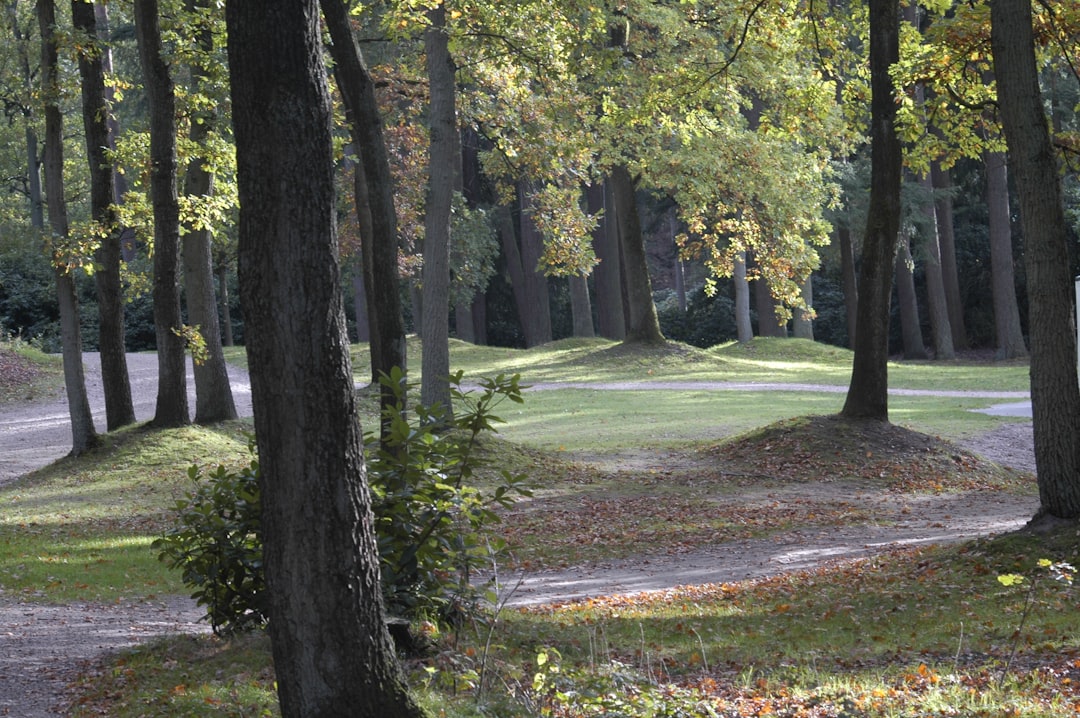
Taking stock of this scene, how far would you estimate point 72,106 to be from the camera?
45.3m

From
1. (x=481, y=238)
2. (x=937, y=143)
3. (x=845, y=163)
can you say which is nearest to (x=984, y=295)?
(x=845, y=163)

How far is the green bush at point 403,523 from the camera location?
6137 millimetres

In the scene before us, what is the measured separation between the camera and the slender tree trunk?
53.8 ft

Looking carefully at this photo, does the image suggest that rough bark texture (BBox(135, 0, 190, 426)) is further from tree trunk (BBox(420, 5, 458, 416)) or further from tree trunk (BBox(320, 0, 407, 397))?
Result: tree trunk (BBox(320, 0, 407, 397))

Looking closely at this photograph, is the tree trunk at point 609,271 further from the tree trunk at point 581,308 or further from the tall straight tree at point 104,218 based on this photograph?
the tall straight tree at point 104,218

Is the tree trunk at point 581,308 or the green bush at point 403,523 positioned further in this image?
the tree trunk at point 581,308

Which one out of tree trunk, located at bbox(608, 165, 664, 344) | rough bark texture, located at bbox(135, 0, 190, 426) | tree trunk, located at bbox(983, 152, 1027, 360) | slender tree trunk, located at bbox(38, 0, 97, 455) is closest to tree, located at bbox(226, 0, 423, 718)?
rough bark texture, located at bbox(135, 0, 190, 426)

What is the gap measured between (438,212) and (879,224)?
6.24m

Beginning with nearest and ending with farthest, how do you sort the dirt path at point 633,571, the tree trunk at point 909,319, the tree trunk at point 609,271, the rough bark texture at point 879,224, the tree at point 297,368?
the tree at point 297,368, the dirt path at point 633,571, the rough bark texture at point 879,224, the tree trunk at point 909,319, the tree trunk at point 609,271

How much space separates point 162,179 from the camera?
16.5m

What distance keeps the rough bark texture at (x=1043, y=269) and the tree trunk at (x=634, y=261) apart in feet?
65.7

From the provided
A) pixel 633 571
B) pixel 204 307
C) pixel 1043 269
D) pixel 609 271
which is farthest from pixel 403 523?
pixel 609 271

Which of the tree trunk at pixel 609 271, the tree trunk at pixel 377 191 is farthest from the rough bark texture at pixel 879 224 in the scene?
the tree trunk at pixel 609 271

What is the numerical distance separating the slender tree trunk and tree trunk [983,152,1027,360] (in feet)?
92.0
